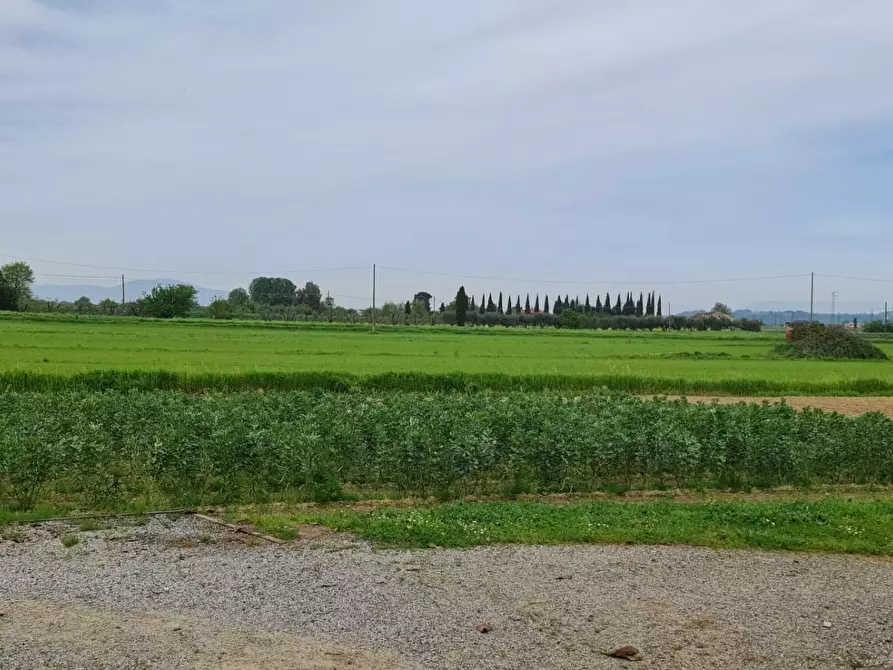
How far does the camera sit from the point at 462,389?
30.9 meters

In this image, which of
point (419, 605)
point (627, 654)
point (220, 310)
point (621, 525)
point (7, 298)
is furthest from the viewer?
point (220, 310)

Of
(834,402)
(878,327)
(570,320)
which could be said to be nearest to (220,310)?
(570,320)

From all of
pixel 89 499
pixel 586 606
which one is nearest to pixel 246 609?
pixel 586 606

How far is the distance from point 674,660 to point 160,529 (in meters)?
6.56

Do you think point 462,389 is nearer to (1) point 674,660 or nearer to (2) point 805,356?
(1) point 674,660

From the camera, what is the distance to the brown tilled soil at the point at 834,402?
28928 millimetres

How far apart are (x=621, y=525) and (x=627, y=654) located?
4324 millimetres

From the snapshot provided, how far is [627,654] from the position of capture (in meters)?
6.39

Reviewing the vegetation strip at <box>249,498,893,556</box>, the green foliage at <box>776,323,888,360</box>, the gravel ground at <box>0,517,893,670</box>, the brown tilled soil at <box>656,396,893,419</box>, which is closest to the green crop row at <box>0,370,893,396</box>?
the brown tilled soil at <box>656,396,893,419</box>

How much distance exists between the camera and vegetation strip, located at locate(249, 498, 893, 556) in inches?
390

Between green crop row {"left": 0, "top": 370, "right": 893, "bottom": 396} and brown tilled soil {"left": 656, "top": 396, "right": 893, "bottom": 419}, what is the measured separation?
1.25 meters

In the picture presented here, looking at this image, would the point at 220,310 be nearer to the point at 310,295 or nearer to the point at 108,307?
the point at 108,307

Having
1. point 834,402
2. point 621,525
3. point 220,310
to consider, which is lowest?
point 834,402

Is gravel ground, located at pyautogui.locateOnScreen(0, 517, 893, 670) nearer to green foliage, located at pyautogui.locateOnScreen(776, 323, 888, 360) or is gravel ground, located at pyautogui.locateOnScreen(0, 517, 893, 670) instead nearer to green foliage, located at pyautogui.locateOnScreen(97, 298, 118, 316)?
green foliage, located at pyautogui.locateOnScreen(776, 323, 888, 360)
